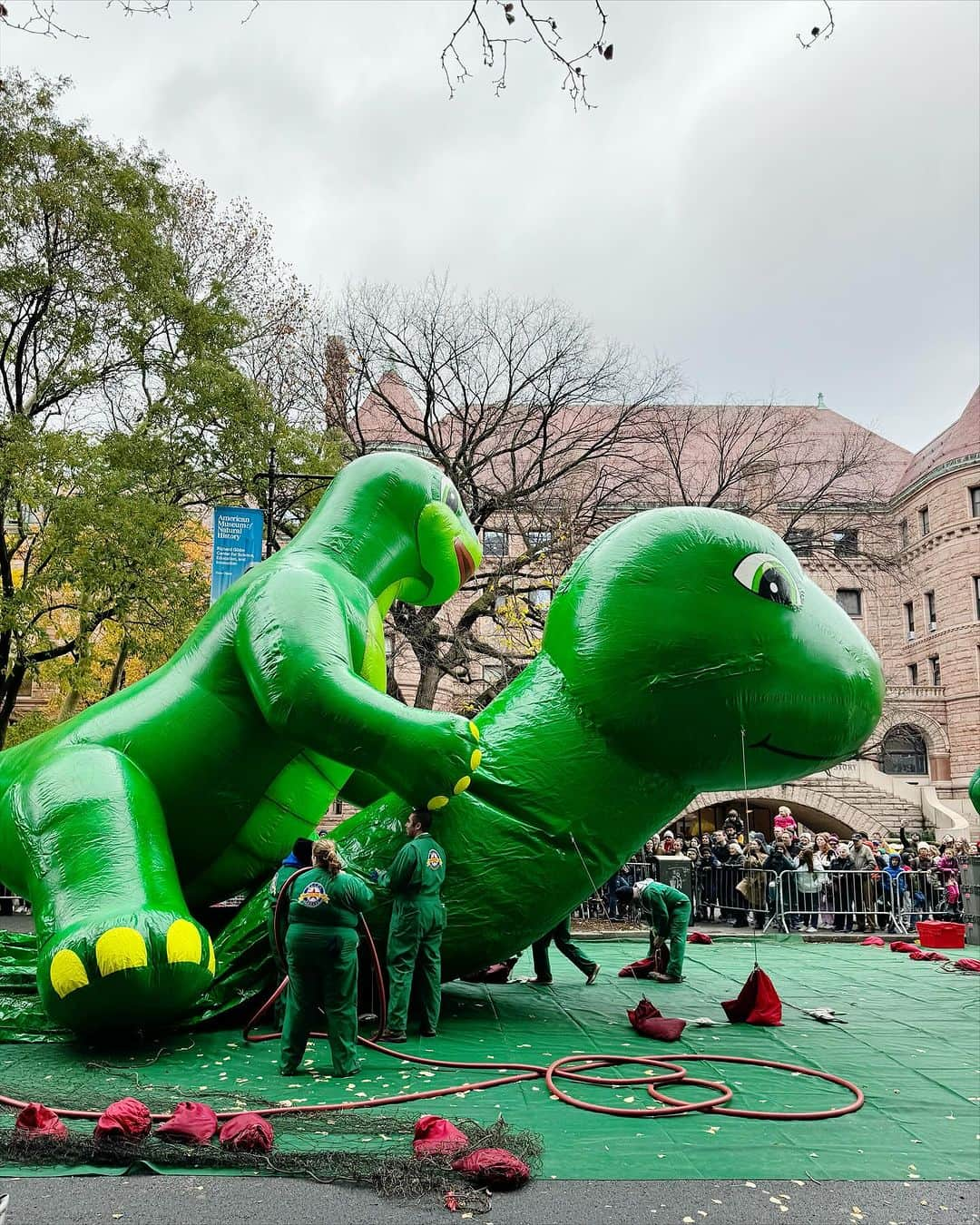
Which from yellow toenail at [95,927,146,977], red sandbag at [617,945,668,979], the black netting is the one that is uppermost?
yellow toenail at [95,927,146,977]

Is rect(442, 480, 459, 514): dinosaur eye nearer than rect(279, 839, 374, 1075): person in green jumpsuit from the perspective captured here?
No

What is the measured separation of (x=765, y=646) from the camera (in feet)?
18.4

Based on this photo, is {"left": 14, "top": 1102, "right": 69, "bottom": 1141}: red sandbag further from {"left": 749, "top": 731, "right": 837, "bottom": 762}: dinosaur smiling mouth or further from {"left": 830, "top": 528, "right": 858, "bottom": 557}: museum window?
{"left": 830, "top": 528, "right": 858, "bottom": 557}: museum window

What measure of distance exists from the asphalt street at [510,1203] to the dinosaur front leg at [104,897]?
116 centimetres

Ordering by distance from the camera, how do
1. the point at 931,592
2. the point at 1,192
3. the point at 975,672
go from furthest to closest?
the point at 931,592 < the point at 975,672 < the point at 1,192

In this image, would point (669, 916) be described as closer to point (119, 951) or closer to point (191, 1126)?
point (119, 951)

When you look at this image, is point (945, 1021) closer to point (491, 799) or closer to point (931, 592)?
point (491, 799)

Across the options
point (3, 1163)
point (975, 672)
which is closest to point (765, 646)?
point (3, 1163)

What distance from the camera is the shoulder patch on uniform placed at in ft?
16.3

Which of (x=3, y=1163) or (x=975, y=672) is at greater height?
(x=975, y=672)

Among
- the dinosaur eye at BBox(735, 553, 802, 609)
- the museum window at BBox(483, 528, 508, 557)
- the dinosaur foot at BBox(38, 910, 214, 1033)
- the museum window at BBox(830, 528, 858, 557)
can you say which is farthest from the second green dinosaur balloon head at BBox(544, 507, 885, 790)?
the museum window at BBox(483, 528, 508, 557)

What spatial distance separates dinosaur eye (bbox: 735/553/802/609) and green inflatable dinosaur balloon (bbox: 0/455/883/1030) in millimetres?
13

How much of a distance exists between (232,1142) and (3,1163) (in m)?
0.78

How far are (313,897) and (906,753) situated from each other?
3743 centimetres
